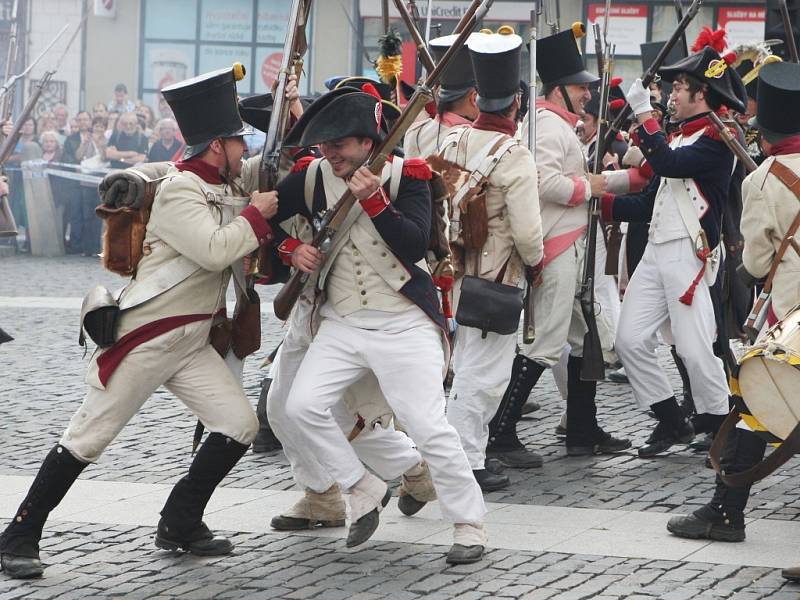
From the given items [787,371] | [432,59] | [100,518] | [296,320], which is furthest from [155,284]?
[432,59]

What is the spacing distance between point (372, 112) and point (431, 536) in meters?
1.68

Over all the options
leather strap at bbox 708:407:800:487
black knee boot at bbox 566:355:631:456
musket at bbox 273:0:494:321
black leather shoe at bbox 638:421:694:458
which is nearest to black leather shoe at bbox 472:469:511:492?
black knee boot at bbox 566:355:631:456

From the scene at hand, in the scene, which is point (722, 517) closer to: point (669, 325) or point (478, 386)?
point (478, 386)

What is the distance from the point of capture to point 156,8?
24500 millimetres

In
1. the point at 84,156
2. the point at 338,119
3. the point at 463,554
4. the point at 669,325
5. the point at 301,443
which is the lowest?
the point at 84,156

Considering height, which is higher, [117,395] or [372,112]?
[372,112]

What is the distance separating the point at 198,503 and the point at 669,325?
2932 millimetres

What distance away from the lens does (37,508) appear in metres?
5.33

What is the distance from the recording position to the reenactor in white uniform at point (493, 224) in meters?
6.44

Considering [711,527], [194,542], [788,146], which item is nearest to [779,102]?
[788,146]

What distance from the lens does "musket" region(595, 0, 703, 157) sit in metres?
7.21

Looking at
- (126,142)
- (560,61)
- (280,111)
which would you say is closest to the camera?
(280,111)

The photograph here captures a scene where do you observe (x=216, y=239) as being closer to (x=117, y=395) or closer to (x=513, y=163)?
(x=117, y=395)

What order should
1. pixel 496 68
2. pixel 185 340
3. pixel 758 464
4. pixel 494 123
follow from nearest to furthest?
pixel 758 464 → pixel 185 340 → pixel 496 68 → pixel 494 123
